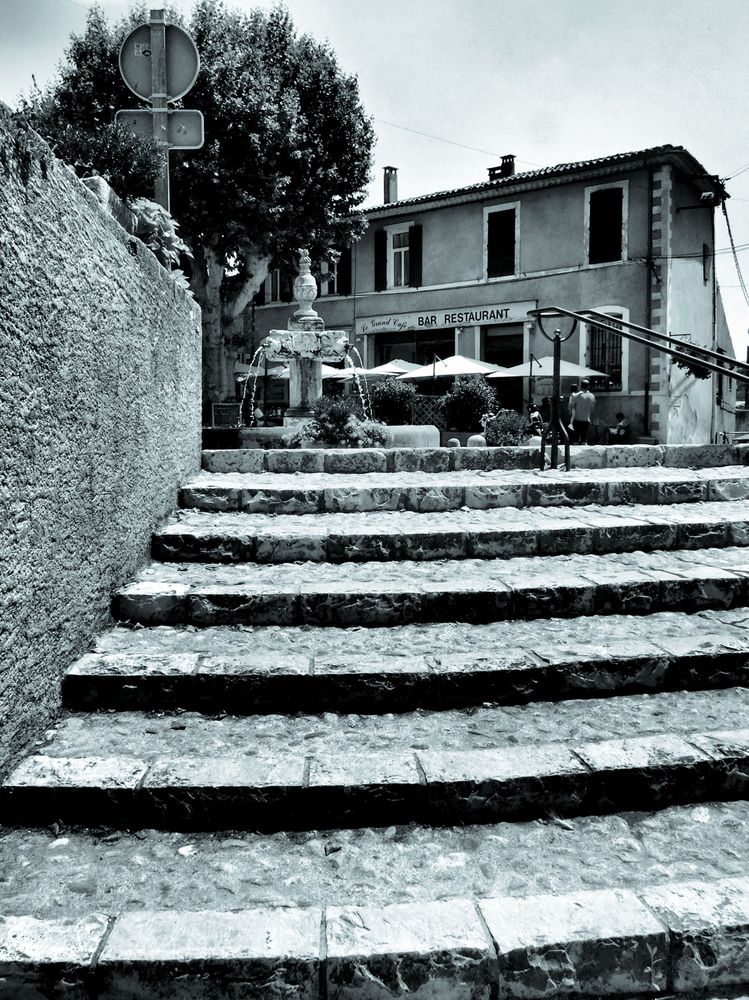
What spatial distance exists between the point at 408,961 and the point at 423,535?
2555 millimetres

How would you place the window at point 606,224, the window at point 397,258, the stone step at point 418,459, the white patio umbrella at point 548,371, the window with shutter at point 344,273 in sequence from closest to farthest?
the stone step at point 418,459
the white patio umbrella at point 548,371
the window at point 606,224
the window at point 397,258
the window with shutter at point 344,273

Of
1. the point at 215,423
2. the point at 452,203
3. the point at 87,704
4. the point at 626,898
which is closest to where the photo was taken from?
the point at 626,898

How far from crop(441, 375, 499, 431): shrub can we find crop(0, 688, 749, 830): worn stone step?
47.8 feet

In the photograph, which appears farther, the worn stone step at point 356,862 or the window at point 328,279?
the window at point 328,279

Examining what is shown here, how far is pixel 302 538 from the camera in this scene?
13.6ft

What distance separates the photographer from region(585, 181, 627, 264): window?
2009 cm

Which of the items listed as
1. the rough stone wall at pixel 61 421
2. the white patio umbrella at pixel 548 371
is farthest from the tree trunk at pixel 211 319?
the rough stone wall at pixel 61 421

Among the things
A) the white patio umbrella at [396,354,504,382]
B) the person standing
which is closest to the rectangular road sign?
the person standing

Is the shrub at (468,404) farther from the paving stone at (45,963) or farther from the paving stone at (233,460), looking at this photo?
the paving stone at (45,963)

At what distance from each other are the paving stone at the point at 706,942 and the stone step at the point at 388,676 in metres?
1.08

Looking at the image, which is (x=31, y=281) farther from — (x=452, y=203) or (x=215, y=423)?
(x=452, y=203)

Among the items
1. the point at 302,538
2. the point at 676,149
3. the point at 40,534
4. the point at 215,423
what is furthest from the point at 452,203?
the point at 40,534

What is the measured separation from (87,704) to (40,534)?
26.1 inches

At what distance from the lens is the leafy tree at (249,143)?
17938 mm
